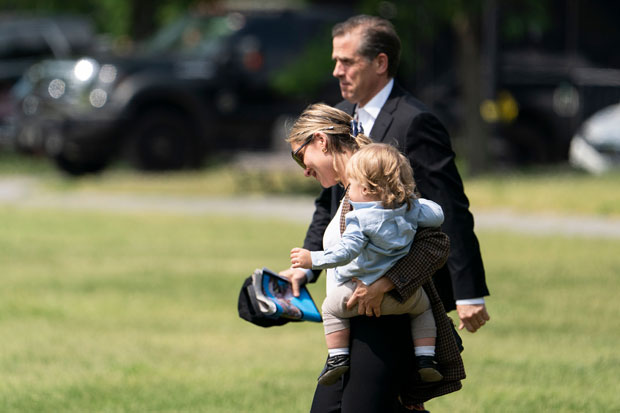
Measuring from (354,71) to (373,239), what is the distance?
1.00 metres

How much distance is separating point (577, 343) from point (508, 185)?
356 inches

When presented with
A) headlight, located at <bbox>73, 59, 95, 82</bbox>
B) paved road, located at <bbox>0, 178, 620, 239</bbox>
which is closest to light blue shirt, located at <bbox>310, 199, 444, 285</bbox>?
paved road, located at <bbox>0, 178, 620, 239</bbox>

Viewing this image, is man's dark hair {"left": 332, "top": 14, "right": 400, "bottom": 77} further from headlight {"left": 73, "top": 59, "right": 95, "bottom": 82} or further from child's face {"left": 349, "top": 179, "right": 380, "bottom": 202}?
headlight {"left": 73, "top": 59, "right": 95, "bottom": 82}

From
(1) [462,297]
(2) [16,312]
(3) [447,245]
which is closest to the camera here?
(3) [447,245]

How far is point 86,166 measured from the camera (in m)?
20.4

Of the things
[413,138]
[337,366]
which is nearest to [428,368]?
[337,366]

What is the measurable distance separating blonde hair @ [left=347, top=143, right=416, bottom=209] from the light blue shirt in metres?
0.04

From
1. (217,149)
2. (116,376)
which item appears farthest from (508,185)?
(116,376)

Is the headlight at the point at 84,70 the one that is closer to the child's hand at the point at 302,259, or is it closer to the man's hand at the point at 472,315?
the man's hand at the point at 472,315

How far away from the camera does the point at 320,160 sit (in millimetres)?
4441

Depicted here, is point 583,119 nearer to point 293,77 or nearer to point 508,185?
point 508,185

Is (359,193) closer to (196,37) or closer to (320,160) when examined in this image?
(320,160)

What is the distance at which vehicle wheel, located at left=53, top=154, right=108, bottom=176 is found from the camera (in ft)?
66.2

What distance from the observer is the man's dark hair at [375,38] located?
4.94 m
